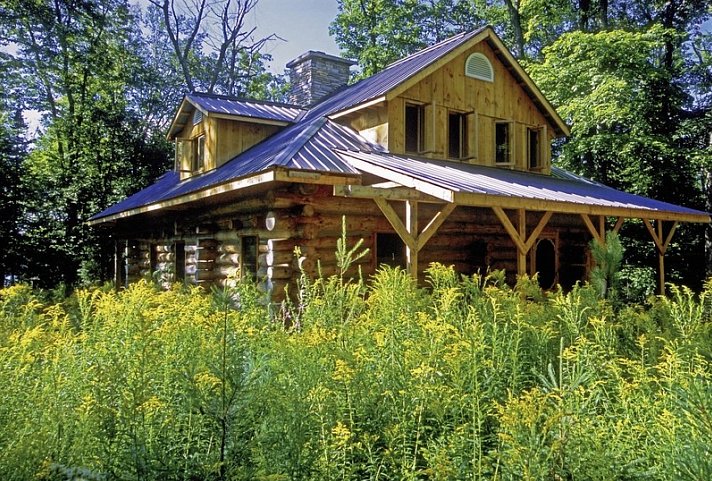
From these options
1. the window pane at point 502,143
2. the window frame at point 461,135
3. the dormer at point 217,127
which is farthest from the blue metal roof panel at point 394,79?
the window pane at point 502,143

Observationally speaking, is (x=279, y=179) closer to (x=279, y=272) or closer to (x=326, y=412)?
(x=279, y=272)

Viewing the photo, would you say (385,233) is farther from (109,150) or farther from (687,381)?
(109,150)

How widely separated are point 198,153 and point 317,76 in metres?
4.94

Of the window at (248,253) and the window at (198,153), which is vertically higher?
the window at (198,153)

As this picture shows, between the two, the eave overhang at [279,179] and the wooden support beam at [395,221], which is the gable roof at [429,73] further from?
the wooden support beam at [395,221]

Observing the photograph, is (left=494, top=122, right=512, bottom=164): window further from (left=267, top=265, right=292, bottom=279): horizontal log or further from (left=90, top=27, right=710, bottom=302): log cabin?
(left=267, top=265, right=292, bottom=279): horizontal log

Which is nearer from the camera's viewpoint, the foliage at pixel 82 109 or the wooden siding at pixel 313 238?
the wooden siding at pixel 313 238

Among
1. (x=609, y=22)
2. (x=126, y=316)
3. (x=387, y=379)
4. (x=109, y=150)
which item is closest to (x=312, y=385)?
(x=387, y=379)

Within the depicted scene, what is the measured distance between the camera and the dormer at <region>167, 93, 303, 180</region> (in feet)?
38.0

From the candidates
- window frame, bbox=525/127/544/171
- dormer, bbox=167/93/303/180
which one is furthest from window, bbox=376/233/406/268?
window frame, bbox=525/127/544/171

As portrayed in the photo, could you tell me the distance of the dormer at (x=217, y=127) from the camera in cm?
1159

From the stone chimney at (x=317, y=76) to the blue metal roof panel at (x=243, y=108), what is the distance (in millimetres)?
2024

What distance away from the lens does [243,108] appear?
1233cm

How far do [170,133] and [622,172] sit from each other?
15189 millimetres
